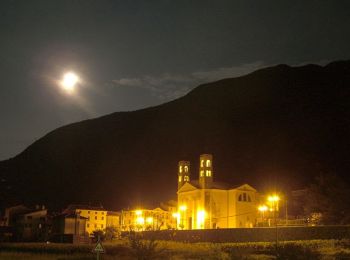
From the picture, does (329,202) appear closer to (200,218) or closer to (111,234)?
(200,218)

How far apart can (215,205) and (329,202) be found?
2220 cm

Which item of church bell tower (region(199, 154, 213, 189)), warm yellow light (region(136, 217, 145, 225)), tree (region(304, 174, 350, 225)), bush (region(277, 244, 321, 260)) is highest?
church bell tower (region(199, 154, 213, 189))

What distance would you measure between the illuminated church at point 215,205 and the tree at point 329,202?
48.3ft

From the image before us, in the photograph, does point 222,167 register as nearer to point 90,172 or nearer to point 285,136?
point 285,136

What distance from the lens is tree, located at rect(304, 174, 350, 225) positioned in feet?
161

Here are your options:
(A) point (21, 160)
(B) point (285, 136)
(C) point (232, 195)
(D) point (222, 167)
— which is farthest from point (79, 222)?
(A) point (21, 160)

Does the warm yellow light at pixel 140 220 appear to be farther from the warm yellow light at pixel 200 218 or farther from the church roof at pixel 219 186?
the warm yellow light at pixel 200 218

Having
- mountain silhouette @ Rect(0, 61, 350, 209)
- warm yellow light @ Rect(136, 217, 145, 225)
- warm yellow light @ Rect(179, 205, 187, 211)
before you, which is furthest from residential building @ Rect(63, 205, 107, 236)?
warm yellow light @ Rect(179, 205, 187, 211)

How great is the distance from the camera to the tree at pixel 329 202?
49.1 meters

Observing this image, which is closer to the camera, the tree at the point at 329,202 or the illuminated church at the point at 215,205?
the tree at the point at 329,202

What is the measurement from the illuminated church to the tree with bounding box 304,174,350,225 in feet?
48.3

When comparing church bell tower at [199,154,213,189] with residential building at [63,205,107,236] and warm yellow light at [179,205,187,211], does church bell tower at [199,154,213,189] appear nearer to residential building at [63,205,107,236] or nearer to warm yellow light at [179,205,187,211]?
warm yellow light at [179,205,187,211]

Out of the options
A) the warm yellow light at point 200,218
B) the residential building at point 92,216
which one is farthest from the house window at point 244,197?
the residential building at point 92,216

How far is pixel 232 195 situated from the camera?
6981 centimetres
